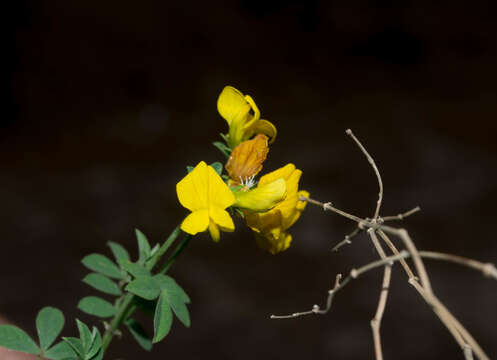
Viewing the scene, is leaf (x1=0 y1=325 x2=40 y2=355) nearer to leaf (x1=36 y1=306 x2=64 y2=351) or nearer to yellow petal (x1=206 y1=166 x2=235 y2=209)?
leaf (x1=36 y1=306 x2=64 y2=351)

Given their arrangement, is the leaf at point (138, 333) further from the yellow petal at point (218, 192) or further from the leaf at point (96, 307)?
the yellow petal at point (218, 192)

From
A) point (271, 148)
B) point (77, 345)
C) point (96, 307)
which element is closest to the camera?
point (77, 345)

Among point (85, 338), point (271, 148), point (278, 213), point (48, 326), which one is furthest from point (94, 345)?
point (271, 148)

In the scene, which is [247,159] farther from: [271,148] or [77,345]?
[271,148]

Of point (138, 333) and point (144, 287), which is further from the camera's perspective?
point (138, 333)

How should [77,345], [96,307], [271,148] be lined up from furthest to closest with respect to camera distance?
1. [271,148]
2. [96,307]
3. [77,345]

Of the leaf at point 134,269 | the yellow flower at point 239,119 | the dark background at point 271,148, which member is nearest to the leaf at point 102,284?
the leaf at point 134,269

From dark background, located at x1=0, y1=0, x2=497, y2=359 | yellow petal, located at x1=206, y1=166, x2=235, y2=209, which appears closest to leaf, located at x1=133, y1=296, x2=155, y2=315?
yellow petal, located at x1=206, y1=166, x2=235, y2=209
